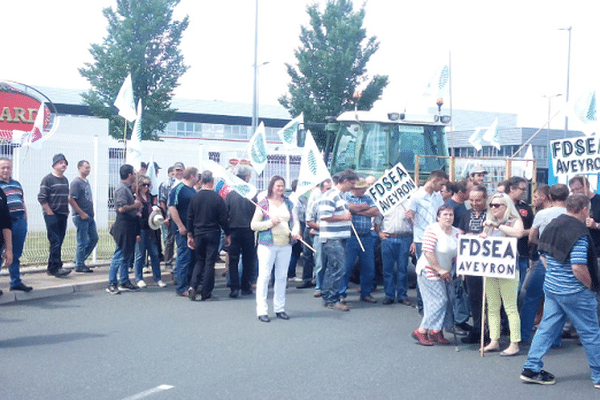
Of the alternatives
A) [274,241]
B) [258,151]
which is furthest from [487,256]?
[258,151]

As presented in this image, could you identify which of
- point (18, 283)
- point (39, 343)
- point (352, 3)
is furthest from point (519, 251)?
point (352, 3)

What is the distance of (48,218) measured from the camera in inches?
423

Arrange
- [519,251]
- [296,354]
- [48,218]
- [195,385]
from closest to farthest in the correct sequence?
[195,385] < [296,354] < [519,251] < [48,218]

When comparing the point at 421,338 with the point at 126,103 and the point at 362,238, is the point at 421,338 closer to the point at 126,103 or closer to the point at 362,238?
the point at 362,238

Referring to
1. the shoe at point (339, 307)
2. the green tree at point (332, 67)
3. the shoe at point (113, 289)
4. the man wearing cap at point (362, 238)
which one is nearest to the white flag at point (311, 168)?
the man wearing cap at point (362, 238)

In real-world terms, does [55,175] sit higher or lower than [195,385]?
higher

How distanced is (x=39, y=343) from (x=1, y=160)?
3.16 m

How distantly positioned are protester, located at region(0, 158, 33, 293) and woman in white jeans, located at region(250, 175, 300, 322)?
3.29m

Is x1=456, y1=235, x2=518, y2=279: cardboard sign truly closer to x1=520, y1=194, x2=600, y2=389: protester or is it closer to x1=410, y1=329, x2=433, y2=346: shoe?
x1=520, y1=194, x2=600, y2=389: protester

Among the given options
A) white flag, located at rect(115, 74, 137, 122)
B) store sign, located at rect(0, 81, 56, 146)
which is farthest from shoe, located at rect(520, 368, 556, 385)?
store sign, located at rect(0, 81, 56, 146)

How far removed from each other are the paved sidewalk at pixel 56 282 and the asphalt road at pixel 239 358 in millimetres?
271

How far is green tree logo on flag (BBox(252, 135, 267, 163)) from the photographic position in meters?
10.3

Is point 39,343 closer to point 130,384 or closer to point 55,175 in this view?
point 130,384

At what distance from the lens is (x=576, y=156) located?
9.73 m
